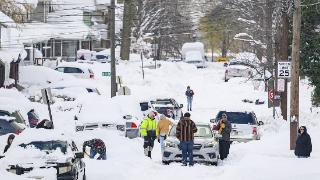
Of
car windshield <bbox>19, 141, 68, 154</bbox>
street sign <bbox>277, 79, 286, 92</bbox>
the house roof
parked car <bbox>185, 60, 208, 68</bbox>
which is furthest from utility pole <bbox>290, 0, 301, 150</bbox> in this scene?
parked car <bbox>185, 60, 208, 68</bbox>

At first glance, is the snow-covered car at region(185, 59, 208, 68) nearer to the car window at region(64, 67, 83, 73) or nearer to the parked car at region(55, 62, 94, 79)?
the parked car at region(55, 62, 94, 79)

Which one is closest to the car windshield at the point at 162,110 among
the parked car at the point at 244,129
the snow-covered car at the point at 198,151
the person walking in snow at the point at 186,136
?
the parked car at the point at 244,129

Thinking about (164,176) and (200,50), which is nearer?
(164,176)

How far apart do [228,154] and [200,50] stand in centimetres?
6324

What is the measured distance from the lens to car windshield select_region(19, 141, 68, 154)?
16812mm

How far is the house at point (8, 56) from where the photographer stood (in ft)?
146

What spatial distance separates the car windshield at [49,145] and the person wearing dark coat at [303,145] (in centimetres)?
808

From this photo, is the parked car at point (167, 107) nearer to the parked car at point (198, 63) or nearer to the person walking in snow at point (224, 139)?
the person walking in snow at point (224, 139)

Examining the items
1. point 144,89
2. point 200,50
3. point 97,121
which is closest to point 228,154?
point 97,121

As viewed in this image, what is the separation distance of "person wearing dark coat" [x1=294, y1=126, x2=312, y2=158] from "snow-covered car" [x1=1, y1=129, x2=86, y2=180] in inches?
299

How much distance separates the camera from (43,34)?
217ft

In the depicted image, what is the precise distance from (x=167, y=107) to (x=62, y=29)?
132 feet

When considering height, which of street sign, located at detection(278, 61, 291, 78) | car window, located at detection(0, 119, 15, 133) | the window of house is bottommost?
car window, located at detection(0, 119, 15, 133)

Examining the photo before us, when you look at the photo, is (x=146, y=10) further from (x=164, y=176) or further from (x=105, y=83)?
(x=164, y=176)
